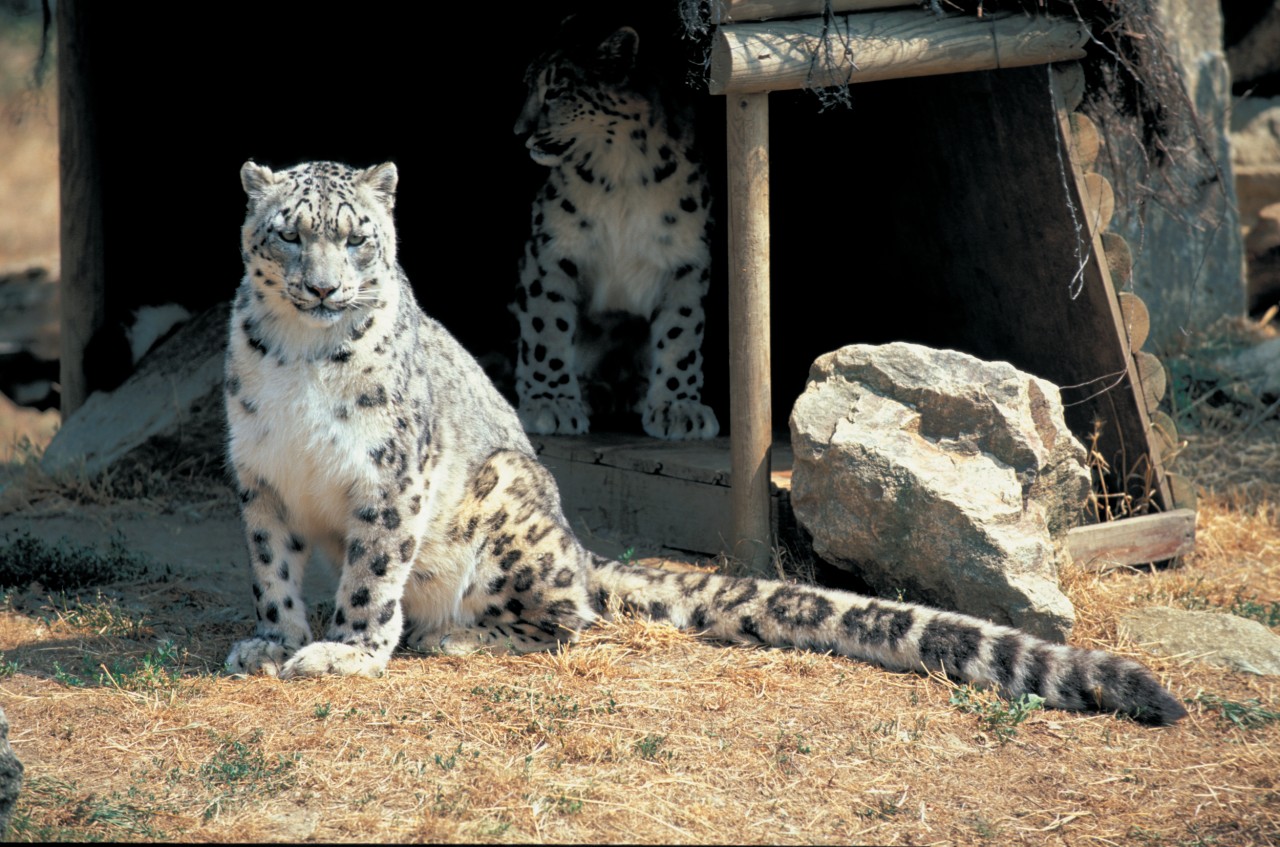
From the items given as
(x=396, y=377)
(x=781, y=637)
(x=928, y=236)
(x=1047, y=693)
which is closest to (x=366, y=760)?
A: (x=396, y=377)

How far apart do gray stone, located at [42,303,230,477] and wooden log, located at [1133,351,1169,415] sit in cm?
516

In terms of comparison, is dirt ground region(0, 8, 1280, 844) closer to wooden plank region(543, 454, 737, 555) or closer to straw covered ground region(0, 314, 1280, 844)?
straw covered ground region(0, 314, 1280, 844)

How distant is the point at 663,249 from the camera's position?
25.1ft

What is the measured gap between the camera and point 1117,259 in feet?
21.0

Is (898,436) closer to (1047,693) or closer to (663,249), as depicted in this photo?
(1047,693)

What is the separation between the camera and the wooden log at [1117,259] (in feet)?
21.0

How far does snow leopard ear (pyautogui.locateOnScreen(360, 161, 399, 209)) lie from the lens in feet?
15.7

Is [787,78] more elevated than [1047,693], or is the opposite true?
[787,78]

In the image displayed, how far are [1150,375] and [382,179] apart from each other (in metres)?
3.87

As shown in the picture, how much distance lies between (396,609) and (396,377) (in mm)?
839

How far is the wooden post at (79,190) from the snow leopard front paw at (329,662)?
4837 millimetres

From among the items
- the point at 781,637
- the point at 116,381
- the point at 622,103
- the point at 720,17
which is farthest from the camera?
the point at 116,381

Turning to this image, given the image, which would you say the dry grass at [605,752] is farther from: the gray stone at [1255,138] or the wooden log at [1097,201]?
the gray stone at [1255,138]

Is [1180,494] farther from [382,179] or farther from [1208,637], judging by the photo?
[382,179]
